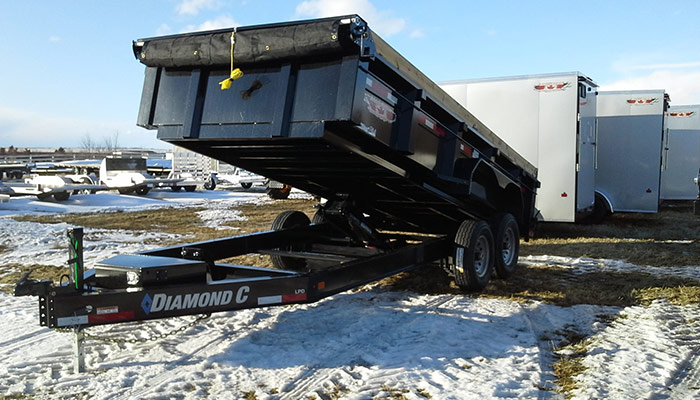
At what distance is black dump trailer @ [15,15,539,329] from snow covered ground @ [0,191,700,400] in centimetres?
43

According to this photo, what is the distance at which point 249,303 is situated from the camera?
4.13 metres

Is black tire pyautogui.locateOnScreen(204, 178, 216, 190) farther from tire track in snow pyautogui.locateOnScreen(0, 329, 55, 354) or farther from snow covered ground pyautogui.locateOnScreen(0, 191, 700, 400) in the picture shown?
tire track in snow pyautogui.locateOnScreen(0, 329, 55, 354)

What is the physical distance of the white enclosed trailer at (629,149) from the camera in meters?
12.3

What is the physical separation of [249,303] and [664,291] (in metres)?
4.87

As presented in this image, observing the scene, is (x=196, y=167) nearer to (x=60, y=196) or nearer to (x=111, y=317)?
(x=60, y=196)

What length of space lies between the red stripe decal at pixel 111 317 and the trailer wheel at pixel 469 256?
11.8 ft

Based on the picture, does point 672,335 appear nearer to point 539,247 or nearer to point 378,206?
point 378,206

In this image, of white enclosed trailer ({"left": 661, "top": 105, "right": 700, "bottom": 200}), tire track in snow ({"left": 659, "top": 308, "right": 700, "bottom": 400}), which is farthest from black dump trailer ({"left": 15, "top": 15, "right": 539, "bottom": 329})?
white enclosed trailer ({"left": 661, "top": 105, "right": 700, "bottom": 200})

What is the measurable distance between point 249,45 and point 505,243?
4.42 meters

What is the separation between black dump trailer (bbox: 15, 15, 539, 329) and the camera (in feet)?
12.9

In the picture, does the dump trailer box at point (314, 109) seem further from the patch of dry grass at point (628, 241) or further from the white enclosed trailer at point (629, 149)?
the white enclosed trailer at point (629, 149)

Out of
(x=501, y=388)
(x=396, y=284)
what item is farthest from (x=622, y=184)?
(x=501, y=388)

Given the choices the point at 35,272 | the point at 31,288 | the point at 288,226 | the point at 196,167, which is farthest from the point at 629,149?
the point at 196,167

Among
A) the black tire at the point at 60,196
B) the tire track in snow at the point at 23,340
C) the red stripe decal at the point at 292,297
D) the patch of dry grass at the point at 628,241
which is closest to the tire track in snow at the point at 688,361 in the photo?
the red stripe decal at the point at 292,297
